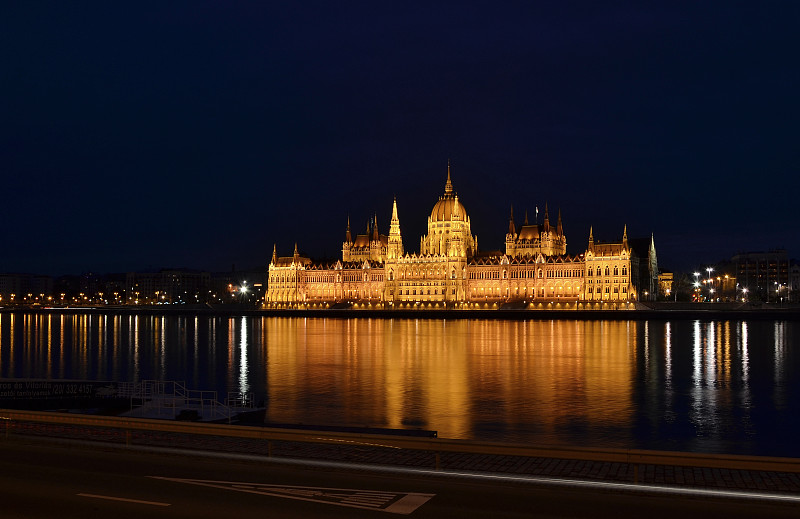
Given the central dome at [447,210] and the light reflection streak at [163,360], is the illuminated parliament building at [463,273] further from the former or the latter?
the light reflection streak at [163,360]

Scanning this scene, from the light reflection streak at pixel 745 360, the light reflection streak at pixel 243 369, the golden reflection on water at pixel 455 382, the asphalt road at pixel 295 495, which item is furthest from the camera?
the light reflection streak at pixel 745 360

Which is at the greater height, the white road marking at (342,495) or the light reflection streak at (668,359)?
the white road marking at (342,495)

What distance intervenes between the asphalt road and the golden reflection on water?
1293cm

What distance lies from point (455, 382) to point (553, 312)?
91.5 m

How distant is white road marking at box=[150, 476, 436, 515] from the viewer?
31.3 ft

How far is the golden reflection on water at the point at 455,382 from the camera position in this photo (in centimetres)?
2759

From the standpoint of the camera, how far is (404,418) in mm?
27328

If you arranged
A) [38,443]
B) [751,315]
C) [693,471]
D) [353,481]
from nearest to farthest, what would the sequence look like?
1. [353,481]
2. [693,471]
3. [38,443]
4. [751,315]

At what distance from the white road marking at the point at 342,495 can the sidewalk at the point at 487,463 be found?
1650 millimetres

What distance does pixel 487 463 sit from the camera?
12023mm

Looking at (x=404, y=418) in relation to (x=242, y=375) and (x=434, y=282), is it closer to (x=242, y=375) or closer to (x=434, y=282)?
(x=242, y=375)

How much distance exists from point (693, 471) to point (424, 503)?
4.86 metres

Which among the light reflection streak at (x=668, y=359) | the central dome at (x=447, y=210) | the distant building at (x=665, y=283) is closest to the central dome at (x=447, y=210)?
the central dome at (x=447, y=210)

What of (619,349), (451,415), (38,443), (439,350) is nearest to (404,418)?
(451,415)
